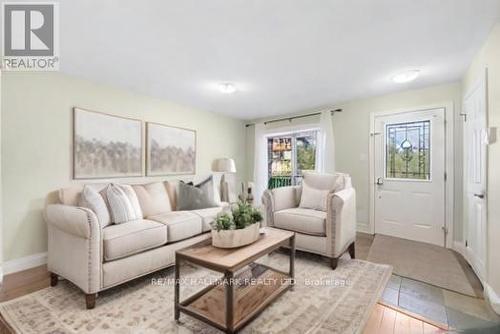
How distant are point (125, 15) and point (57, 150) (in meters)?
1.83

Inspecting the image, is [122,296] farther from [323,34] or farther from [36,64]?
[323,34]

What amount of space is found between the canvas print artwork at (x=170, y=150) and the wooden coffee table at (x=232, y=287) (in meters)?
2.18

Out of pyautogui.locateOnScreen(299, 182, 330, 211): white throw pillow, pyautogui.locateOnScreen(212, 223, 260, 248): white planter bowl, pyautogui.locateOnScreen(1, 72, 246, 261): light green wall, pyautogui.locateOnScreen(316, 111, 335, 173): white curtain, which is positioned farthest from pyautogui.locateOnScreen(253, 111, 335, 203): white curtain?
pyautogui.locateOnScreen(1, 72, 246, 261): light green wall

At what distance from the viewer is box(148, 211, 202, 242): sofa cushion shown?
2.39 m

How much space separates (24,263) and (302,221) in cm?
294

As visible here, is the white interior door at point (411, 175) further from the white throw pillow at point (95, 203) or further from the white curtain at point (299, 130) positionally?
the white throw pillow at point (95, 203)

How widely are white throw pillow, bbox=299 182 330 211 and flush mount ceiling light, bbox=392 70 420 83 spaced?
5.22 ft

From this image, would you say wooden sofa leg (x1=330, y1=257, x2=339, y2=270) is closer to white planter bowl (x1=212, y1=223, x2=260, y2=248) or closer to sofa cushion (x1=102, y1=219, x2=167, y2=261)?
white planter bowl (x1=212, y1=223, x2=260, y2=248)

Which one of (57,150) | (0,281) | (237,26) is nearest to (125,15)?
(237,26)

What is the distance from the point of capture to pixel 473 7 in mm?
1630

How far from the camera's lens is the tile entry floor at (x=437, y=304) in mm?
1639

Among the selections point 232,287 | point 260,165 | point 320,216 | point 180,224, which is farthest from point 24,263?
point 260,165

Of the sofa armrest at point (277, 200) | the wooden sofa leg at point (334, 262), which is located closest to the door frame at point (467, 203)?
the wooden sofa leg at point (334, 262)

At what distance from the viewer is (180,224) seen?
8.15 ft
